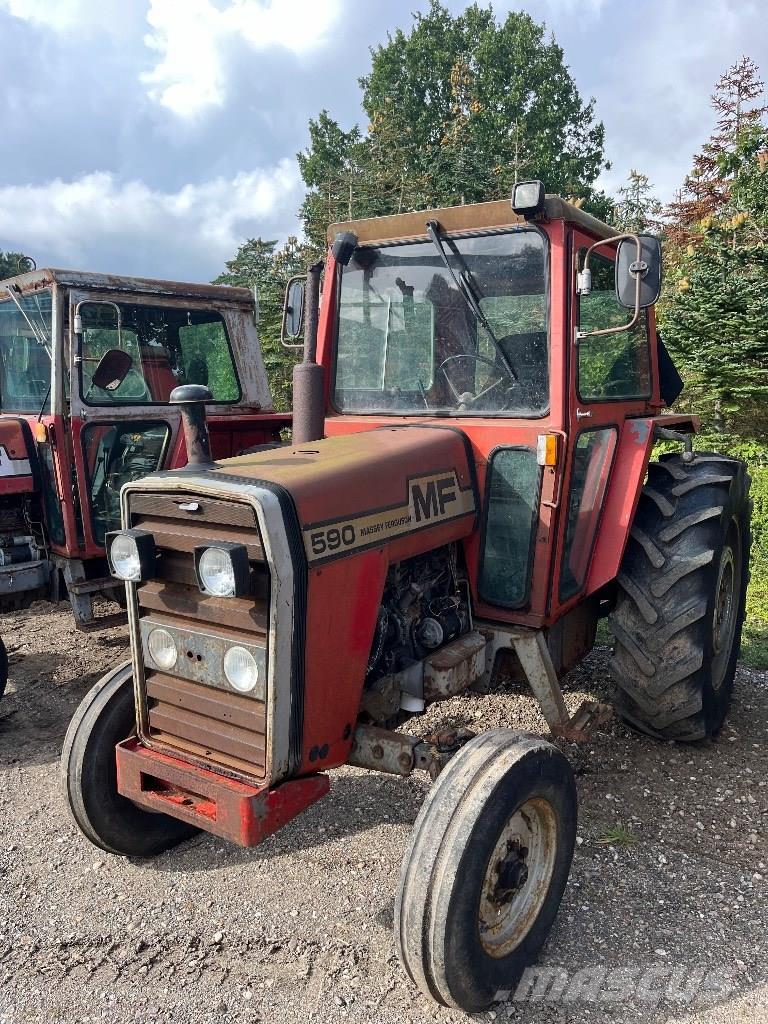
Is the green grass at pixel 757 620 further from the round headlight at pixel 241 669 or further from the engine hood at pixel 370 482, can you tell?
the round headlight at pixel 241 669

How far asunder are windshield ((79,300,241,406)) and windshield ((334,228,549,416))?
218 centimetres

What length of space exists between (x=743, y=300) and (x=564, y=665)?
847cm

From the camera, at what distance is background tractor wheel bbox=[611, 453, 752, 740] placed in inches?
134

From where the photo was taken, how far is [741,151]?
12344mm

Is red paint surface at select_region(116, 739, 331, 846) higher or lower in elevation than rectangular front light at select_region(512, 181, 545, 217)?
lower

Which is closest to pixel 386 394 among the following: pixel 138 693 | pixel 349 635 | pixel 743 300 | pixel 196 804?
pixel 349 635

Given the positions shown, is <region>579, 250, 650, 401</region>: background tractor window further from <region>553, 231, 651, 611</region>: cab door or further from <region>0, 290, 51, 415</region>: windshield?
<region>0, 290, 51, 415</region>: windshield

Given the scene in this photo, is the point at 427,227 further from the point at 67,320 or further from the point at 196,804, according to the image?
the point at 67,320

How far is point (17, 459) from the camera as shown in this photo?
5059mm

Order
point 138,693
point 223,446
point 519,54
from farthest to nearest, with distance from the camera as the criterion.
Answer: point 519,54
point 223,446
point 138,693

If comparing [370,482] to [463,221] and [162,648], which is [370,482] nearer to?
[162,648]

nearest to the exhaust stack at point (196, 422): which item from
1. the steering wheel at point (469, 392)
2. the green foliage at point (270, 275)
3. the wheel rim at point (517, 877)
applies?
the steering wheel at point (469, 392)

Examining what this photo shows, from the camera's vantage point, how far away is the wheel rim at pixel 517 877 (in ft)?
7.70

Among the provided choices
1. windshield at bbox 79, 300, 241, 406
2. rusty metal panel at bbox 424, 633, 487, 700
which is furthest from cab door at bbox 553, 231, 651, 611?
windshield at bbox 79, 300, 241, 406
